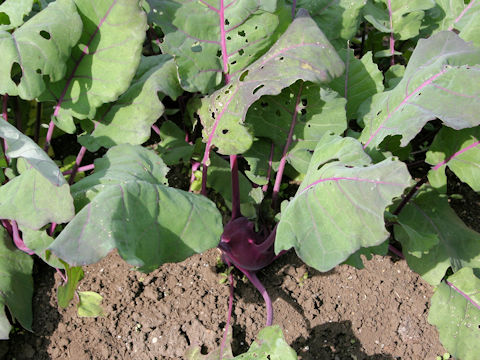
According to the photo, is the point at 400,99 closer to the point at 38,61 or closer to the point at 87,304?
the point at 38,61

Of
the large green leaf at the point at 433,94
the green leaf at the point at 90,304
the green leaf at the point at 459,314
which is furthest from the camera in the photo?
the green leaf at the point at 90,304

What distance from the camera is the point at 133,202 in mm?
1234

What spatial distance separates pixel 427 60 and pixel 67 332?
154 centimetres

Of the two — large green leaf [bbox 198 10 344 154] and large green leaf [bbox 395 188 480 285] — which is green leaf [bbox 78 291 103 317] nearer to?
large green leaf [bbox 198 10 344 154]

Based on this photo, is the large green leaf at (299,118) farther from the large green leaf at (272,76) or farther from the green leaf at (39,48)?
the green leaf at (39,48)

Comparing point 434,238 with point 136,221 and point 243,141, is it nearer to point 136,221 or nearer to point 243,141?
point 243,141

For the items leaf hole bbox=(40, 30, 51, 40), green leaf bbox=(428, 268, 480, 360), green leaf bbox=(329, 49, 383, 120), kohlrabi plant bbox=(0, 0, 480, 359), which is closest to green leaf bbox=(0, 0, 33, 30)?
kohlrabi plant bbox=(0, 0, 480, 359)

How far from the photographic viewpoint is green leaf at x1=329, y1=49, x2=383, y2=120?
1.75 meters

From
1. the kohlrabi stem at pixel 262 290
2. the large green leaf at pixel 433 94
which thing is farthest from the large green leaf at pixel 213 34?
the kohlrabi stem at pixel 262 290

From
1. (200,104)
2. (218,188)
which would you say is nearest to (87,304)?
(218,188)

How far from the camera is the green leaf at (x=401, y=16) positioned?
1892 millimetres

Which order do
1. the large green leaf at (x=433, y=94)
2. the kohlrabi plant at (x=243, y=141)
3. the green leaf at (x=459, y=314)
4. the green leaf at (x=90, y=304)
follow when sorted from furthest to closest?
1. the green leaf at (x=90, y=304)
2. the green leaf at (x=459, y=314)
3. the large green leaf at (x=433, y=94)
4. the kohlrabi plant at (x=243, y=141)

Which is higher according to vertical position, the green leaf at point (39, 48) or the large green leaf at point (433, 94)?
the green leaf at point (39, 48)

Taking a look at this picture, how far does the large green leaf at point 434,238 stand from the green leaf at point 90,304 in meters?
1.09
